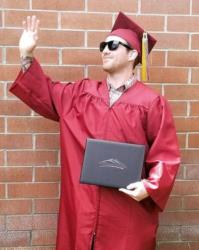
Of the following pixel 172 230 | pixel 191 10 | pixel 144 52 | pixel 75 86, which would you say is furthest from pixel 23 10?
pixel 172 230

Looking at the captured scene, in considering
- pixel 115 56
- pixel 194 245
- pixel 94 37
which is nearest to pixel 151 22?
pixel 94 37

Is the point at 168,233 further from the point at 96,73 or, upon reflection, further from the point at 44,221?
the point at 96,73

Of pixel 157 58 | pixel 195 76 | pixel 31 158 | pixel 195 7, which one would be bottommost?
pixel 31 158

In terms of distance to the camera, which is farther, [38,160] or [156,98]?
[38,160]

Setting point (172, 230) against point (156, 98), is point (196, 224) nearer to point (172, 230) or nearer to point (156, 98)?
point (172, 230)

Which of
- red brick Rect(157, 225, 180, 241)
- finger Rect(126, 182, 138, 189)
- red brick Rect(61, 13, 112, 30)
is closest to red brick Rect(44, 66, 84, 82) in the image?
red brick Rect(61, 13, 112, 30)

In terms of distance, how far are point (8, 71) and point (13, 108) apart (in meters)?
0.23

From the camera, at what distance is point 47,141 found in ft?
9.91

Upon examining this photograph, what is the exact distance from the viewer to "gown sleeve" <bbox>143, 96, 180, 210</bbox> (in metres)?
2.36

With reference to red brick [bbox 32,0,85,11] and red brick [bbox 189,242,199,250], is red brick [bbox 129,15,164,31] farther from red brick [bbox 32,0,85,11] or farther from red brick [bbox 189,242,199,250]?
red brick [bbox 189,242,199,250]

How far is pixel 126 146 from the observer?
2344mm

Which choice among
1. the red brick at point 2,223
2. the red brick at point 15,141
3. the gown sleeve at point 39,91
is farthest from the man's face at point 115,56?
the red brick at point 2,223

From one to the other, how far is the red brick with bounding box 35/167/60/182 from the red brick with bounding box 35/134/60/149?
142mm

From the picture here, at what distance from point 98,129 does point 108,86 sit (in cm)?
24
